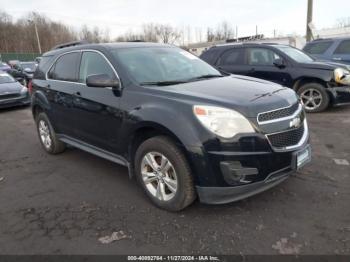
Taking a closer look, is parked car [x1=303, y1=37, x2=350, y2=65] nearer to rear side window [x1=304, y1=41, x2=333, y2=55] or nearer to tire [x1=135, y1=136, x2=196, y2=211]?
rear side window [x1=304, y1=41, x2=333, y2=55]

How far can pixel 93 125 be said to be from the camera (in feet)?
14.0

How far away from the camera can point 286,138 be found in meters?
3.27

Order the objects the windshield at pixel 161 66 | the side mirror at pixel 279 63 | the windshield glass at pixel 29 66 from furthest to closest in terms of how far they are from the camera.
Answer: the windshield glass at pixel 29 66
the side mirror at pixel 279 63
the windshield at pixel 161 66

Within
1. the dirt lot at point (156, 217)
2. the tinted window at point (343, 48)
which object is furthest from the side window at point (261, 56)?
the dirt lot at point (156, 217)

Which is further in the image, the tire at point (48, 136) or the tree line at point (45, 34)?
the tree line at point (45, 34)

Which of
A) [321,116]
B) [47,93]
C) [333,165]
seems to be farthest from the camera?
[321,116]

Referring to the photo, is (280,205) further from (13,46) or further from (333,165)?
(13,46)

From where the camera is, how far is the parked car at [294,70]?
25.2ft

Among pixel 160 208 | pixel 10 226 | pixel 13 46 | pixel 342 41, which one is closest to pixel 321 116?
pixel 342 41

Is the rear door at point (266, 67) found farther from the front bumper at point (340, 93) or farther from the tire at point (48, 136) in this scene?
the tire at point (48, 136)

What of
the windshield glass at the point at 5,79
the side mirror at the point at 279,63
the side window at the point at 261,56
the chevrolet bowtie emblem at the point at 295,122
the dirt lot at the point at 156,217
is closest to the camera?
the dirt lot at the point at 156,217

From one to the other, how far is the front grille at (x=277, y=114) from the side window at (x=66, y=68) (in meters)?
2.76

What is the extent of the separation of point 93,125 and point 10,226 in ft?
4.90

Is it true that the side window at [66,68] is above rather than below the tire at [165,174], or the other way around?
above
